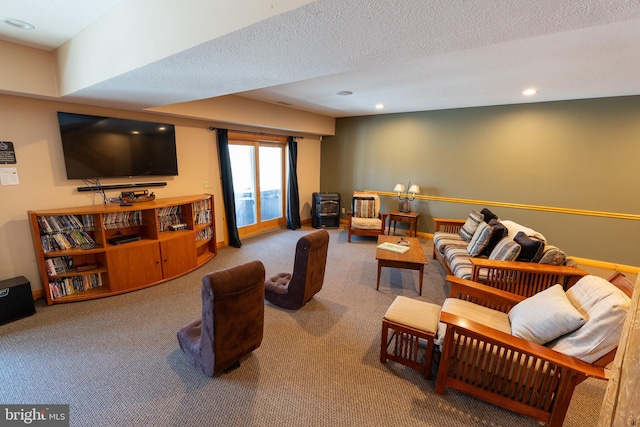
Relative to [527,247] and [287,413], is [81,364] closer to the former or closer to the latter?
[287,413]

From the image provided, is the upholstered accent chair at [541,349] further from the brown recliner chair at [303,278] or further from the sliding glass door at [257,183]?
the sliding glass door at [257,183]

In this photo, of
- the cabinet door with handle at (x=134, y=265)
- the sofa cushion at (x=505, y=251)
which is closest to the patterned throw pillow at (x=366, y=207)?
the sofa cushion at (x=505, y=251)

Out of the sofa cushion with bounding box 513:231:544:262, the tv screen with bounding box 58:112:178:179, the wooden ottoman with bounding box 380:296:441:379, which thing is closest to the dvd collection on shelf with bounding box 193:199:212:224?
the tv screen with bounding box 58:112:178:179

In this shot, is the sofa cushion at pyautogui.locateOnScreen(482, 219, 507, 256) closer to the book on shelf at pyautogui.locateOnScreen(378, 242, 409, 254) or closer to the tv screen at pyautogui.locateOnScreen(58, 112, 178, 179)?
the book on shelf at pyautogui.locateOnScreen(378, 242, 409, 254)

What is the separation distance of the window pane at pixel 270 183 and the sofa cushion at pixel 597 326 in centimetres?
498

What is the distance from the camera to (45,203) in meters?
2.93

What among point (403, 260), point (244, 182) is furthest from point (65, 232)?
point (403, 260)

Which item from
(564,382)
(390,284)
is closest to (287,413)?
(564,382)

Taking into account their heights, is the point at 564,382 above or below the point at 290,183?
below

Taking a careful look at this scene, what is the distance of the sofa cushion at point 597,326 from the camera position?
143cm

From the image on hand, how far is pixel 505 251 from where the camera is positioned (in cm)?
284

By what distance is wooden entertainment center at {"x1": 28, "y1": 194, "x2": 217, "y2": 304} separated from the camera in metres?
2.84

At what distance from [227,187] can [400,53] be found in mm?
3831

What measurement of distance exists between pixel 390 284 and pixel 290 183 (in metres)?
3.33
